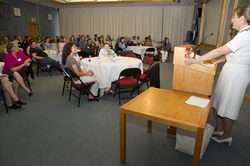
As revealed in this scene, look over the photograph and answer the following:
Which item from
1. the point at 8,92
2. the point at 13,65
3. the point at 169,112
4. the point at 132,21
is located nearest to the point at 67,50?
the point at 13,65

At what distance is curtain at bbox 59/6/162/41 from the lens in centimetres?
1352

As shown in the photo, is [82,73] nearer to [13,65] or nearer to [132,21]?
[13,65]

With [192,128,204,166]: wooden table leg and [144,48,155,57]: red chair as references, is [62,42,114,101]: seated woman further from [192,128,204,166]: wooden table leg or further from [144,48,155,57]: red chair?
[144,48,155,57]: red chair

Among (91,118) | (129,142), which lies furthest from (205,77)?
(91,118)

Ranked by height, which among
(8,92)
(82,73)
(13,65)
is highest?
(13,65)

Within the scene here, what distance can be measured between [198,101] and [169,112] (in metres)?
0.43

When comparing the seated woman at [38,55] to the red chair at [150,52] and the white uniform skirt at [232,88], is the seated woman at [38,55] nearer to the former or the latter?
the red chair at [150,52]

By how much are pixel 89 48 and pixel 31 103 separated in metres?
4.53

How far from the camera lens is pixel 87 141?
7.34 ft

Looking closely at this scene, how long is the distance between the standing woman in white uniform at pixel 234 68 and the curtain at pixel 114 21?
12671 millimetres

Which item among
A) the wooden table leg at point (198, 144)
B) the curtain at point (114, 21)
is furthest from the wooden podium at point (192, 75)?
the curtain at point (114, 21)

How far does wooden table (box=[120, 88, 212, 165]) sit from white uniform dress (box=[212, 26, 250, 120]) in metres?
0.45

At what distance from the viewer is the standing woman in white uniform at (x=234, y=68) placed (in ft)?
4.88

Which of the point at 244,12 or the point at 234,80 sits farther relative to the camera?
the point at 234,80
